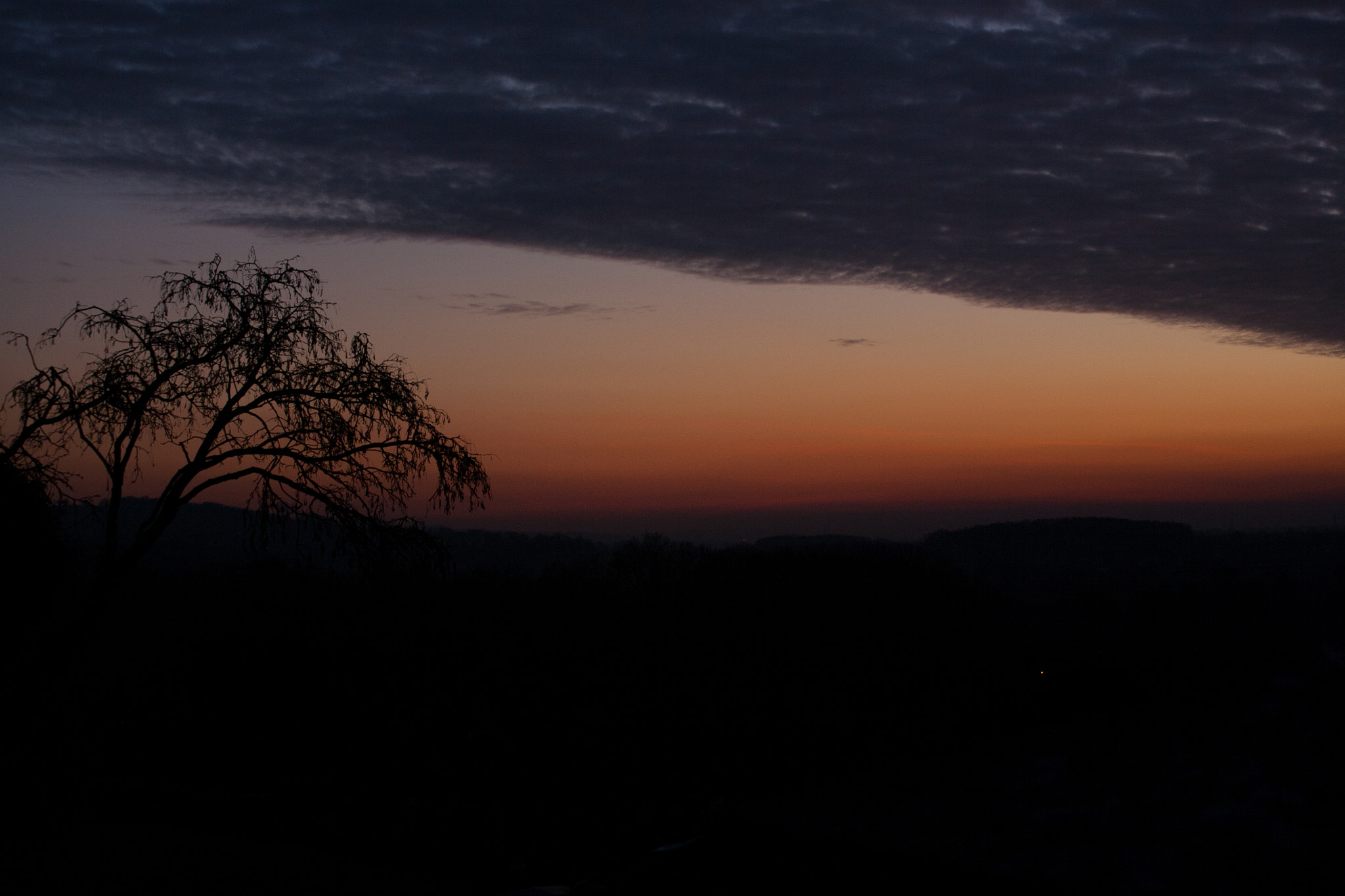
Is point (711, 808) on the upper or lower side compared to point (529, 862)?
upper

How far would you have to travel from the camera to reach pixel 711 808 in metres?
11.9

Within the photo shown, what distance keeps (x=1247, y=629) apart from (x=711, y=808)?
39.4 metres

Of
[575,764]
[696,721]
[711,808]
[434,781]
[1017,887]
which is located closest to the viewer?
[1017,887]

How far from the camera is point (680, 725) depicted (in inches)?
1790

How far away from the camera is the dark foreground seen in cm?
907

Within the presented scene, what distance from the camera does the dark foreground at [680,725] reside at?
9.07 metres

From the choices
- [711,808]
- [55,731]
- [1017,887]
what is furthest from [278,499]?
[55,731]

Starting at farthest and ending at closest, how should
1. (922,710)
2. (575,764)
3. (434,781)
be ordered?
1. (922,710)
2. (575,764)
3. (434,781)

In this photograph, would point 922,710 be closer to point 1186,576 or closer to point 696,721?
point 696,721

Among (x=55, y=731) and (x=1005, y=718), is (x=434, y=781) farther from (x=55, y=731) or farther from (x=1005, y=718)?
(x=1005, y=718)

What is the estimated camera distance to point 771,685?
4991cm

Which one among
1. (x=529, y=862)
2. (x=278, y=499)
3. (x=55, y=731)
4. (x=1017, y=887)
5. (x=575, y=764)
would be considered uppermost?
(x=278, y=499)

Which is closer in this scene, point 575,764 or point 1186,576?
point 575,764

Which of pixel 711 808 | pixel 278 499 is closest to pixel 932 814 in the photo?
pixel 711 808
